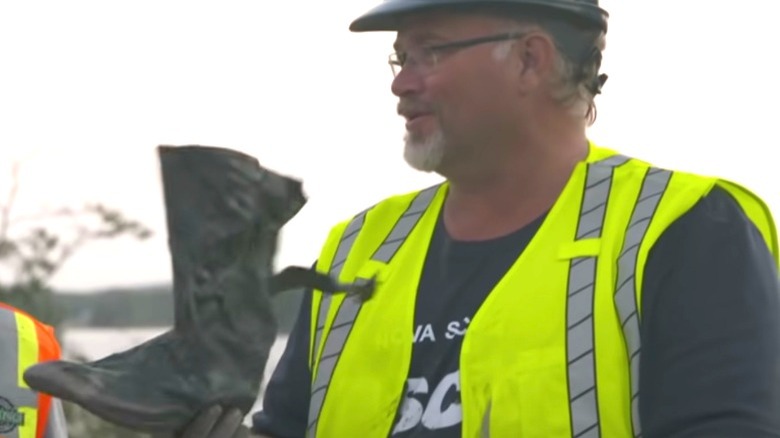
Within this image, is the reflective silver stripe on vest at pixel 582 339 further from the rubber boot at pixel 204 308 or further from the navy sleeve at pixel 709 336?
the rubber boot at pixel 204 308

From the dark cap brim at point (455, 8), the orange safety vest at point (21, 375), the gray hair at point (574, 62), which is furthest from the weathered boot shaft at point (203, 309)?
the orange safety vest at point (21, 375)

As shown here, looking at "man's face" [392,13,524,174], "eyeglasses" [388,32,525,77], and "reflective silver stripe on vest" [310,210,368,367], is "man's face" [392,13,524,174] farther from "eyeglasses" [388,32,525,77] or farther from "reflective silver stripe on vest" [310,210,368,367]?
"reflective silver stripe on vest" [310,210,368,367]

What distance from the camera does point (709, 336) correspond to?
12.9ft

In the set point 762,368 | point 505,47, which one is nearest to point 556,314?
point 762,368

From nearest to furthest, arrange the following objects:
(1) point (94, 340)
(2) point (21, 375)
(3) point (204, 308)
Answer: (3) point (204, 308) < (2) point (21, 375) < (1) point (94, 340)

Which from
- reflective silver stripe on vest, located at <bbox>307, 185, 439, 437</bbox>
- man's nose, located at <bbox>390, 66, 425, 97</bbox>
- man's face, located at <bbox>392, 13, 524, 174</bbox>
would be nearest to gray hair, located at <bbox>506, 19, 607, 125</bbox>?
man's face, located at <bbox>392, 13, 524, 174</bbox>

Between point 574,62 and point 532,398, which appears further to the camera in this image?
point 574,62

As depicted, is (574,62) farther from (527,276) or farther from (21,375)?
(21,375)

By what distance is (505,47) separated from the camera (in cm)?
450

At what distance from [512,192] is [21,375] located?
1.77 meters

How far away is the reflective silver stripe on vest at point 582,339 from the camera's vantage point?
399cm

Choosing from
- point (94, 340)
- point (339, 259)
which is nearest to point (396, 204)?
point (339, 259)

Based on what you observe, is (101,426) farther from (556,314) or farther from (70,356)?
(556,314)

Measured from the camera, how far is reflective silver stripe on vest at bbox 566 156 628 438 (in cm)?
399
